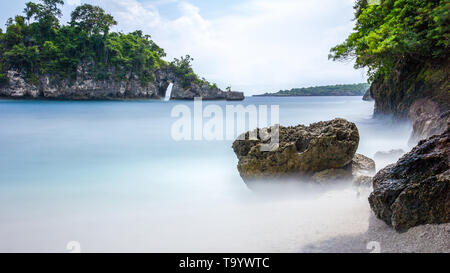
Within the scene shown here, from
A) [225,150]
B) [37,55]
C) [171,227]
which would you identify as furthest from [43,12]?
[171,227]

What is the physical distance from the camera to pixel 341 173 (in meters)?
4.25

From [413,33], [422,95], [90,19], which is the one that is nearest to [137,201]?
[413,33]

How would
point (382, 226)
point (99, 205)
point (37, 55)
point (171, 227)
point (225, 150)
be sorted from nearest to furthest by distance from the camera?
1. point (382, 226)
2. point (171, 227)
3. point (99, 205)
4. point (225, 150)
5. point (37, 55)

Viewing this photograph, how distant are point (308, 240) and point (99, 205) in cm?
356

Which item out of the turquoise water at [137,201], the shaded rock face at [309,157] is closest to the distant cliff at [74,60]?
the turquoise water at [137,201]

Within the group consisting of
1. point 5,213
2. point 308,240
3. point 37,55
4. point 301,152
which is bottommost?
point 5,213

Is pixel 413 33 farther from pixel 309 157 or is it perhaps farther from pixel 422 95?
pixel 309 157

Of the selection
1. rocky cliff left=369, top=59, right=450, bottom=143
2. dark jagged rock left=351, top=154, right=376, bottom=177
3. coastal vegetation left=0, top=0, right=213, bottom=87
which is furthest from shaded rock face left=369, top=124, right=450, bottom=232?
coastal vegetation left=0, top=0, right=213, bottom=87

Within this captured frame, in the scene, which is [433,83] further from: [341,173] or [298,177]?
[298,177]

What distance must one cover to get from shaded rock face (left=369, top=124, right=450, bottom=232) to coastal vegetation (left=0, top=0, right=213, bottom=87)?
4813 centimetres

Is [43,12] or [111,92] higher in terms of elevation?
[43,12]

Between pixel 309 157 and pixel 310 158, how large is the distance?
2 centimetres

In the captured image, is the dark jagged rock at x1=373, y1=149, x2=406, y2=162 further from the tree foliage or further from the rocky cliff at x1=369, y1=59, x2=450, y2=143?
the tree foliage

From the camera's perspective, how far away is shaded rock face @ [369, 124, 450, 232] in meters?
2.22
